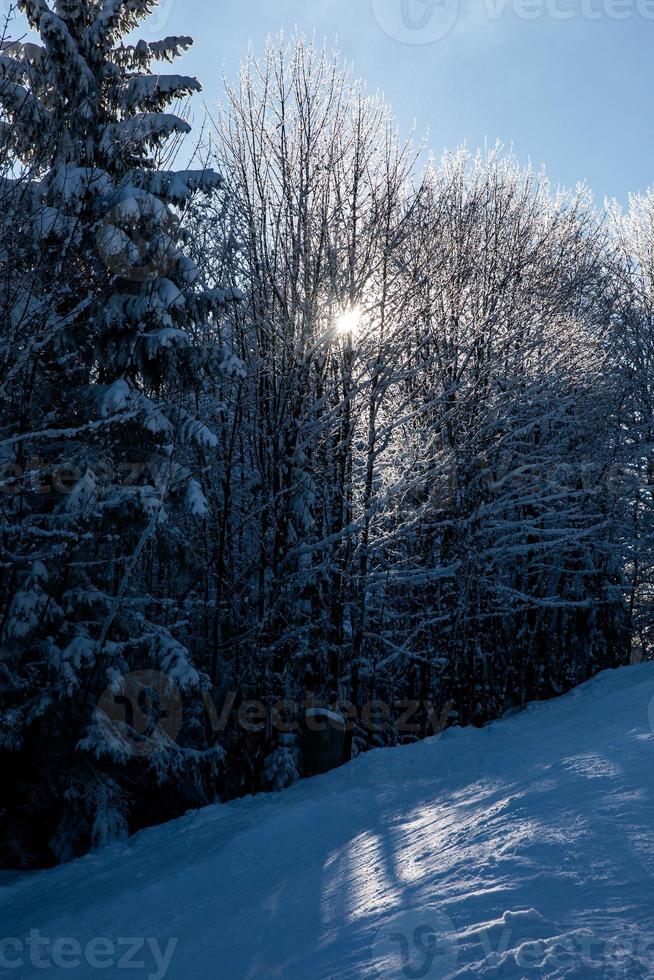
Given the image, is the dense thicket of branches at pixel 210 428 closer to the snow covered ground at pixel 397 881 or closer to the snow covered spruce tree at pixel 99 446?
the snow covered spruce tree at pixel 99 446

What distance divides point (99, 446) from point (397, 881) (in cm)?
594

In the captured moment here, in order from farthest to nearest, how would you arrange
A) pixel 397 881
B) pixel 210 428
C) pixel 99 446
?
pixel 210 428 → pixel 99 446 → pixel 397 881

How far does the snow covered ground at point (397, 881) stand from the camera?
8.46ft

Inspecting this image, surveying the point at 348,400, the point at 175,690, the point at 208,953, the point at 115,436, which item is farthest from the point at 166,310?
the point at 208,953

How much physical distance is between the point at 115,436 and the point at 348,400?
110 inches

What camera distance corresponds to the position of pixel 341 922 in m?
3.39

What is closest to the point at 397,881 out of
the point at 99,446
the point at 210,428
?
the point at 99,446

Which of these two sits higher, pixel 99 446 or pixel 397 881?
pixel 99 446

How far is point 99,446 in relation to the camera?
8148mm

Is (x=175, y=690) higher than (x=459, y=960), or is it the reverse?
(x=175, y=690)

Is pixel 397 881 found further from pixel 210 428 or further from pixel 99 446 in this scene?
pixel 210 428

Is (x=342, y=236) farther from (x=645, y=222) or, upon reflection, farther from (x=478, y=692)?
(x=645, y=222)

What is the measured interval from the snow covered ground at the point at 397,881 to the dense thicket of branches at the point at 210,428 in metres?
1.68

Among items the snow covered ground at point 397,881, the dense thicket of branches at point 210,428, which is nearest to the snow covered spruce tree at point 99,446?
the dense thicket of branches at point 210,428
